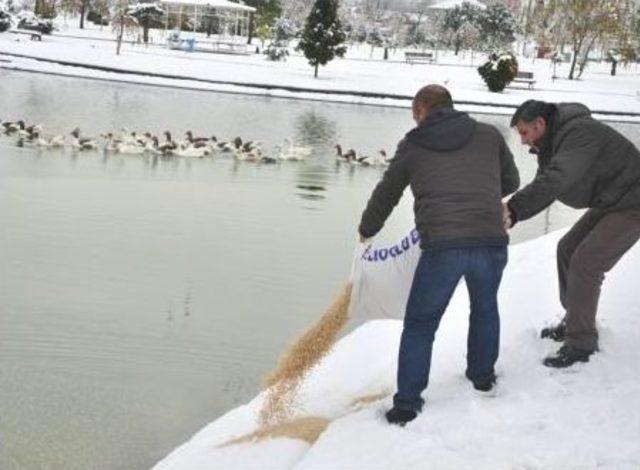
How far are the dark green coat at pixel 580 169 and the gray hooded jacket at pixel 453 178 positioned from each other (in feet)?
0.64

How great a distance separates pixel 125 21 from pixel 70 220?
138 feet

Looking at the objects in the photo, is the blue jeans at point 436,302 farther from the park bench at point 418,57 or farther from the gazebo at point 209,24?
the park bench at point 418,57

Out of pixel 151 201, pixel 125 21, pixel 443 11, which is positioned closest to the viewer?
pixel 151 201

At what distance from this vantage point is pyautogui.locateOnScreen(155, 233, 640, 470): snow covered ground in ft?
12.1

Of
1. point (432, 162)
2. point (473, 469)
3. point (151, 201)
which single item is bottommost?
point (151, 201)

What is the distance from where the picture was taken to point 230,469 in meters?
4.21

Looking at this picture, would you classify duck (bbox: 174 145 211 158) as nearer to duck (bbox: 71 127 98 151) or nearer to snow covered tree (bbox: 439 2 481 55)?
duck (bbox: 71 127 98 151)

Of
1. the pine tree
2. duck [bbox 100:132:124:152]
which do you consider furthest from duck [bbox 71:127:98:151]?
the pine tree

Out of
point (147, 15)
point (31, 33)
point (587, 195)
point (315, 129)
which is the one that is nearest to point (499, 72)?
point (315, 129)

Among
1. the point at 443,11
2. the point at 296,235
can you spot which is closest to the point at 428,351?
the point at 296,235

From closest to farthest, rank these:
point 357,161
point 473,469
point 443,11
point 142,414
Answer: point 473,469
point 142,414
point 357,161
point 443,11

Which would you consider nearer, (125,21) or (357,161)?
(357,161)

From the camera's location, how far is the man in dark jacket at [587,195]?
4180 millimetres

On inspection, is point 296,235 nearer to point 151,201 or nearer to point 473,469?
point 151,201
